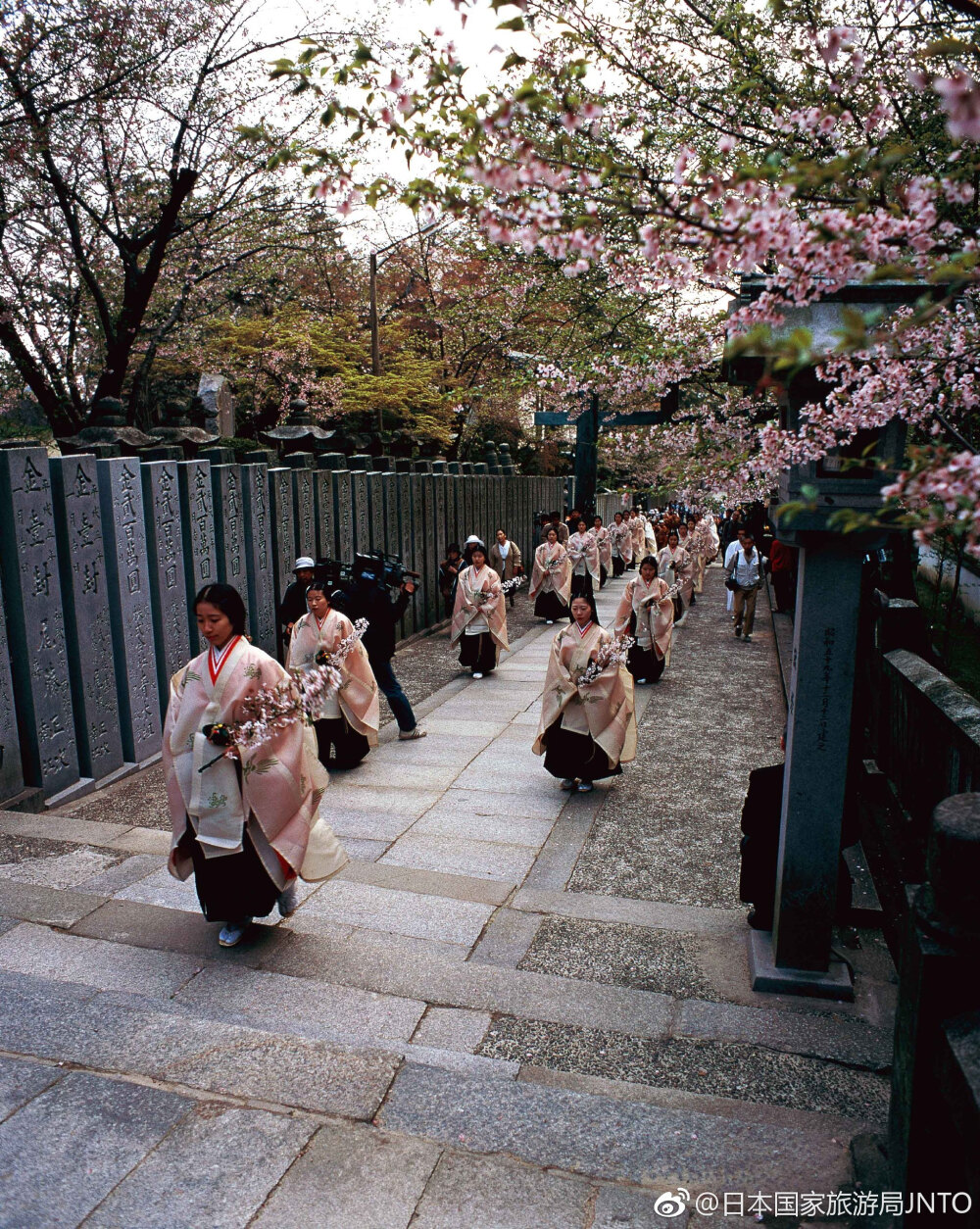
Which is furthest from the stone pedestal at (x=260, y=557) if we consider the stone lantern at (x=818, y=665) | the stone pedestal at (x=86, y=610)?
the stone lantern at (x=818, y=665)

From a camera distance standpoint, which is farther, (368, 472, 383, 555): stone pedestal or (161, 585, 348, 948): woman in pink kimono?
(368, 472, 383, 555): stone pedestal

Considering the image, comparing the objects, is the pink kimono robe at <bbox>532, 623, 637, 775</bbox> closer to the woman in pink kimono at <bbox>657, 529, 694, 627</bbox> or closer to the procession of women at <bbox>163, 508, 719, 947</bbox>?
the procession of women at <bbox>163, 508, 719, 947</bbox>

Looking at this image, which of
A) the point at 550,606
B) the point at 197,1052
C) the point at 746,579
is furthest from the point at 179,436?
the point at 746,579


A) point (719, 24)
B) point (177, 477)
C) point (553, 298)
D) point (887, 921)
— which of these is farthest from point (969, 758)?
point (553, 298)

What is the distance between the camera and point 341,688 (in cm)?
809

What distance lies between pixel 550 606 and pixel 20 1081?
1451 cm

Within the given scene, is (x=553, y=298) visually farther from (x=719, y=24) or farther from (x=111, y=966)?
(x=111, y=966)

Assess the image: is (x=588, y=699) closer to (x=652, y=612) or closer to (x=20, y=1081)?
(x=652, y=612)

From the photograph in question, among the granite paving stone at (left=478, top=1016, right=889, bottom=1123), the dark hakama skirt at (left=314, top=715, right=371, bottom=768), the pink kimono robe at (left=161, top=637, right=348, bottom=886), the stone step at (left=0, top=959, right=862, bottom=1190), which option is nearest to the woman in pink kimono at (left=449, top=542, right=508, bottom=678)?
the dark hakama skirt at (left=314, top=715, right=371, bottom=768)

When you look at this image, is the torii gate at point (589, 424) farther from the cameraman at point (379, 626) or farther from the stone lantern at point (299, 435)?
the cameraman at point (379, 626)

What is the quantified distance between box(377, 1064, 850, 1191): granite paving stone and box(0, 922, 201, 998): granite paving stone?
4.76 feet

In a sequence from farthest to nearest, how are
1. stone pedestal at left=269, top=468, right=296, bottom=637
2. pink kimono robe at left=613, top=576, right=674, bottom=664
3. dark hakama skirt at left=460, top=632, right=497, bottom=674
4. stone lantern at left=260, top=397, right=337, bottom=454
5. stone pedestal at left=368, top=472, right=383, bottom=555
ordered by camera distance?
stone lantern at left=260, top=397, right=337, bottom=454 → stone pedestal at left=368, top=472, right=383, bottom=555 → dark hakama skirt at left=460, top=632, right=497, bottom=674 → pink kimono robe at left=613, top=576, right=674, bottom=664 → stone pedestal at left=269, top=468, right=296, bottom=637

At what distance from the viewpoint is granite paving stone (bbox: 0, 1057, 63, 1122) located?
2.92 meters

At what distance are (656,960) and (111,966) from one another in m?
2.65
